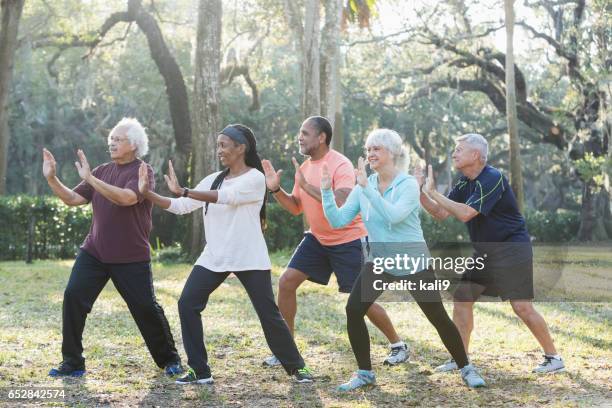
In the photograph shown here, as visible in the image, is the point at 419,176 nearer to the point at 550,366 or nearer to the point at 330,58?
the point at 550,366

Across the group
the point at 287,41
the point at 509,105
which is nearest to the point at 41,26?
the point at 287,41

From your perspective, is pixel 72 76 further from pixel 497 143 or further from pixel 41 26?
pixel 497 143

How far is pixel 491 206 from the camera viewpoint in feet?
21.9

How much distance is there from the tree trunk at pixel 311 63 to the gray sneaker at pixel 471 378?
10977 mm

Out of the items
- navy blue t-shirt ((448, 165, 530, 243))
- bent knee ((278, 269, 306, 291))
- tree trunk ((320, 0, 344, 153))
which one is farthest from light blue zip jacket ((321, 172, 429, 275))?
tree trunk ((320, 0, 344, 153))

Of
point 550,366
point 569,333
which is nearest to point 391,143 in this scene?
point 550,366

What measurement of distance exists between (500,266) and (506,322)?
3.61 metres

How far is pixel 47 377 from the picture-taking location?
6.75 metres

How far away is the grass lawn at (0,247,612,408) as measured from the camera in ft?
20.2

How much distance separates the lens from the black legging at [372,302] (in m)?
6.15

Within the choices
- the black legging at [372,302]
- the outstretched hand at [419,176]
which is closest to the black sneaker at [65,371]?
the black legging at [372,302]

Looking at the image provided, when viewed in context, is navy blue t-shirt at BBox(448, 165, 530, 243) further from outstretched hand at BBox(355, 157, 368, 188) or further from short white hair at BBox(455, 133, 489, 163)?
outstretched hand at BBox(355, 157, 368, 188)

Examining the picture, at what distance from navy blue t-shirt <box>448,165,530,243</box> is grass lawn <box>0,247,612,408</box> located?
1.04m

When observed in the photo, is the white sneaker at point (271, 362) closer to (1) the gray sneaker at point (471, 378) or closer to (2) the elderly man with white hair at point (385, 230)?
(2) the elderly man with white hair at point (385, 230)
